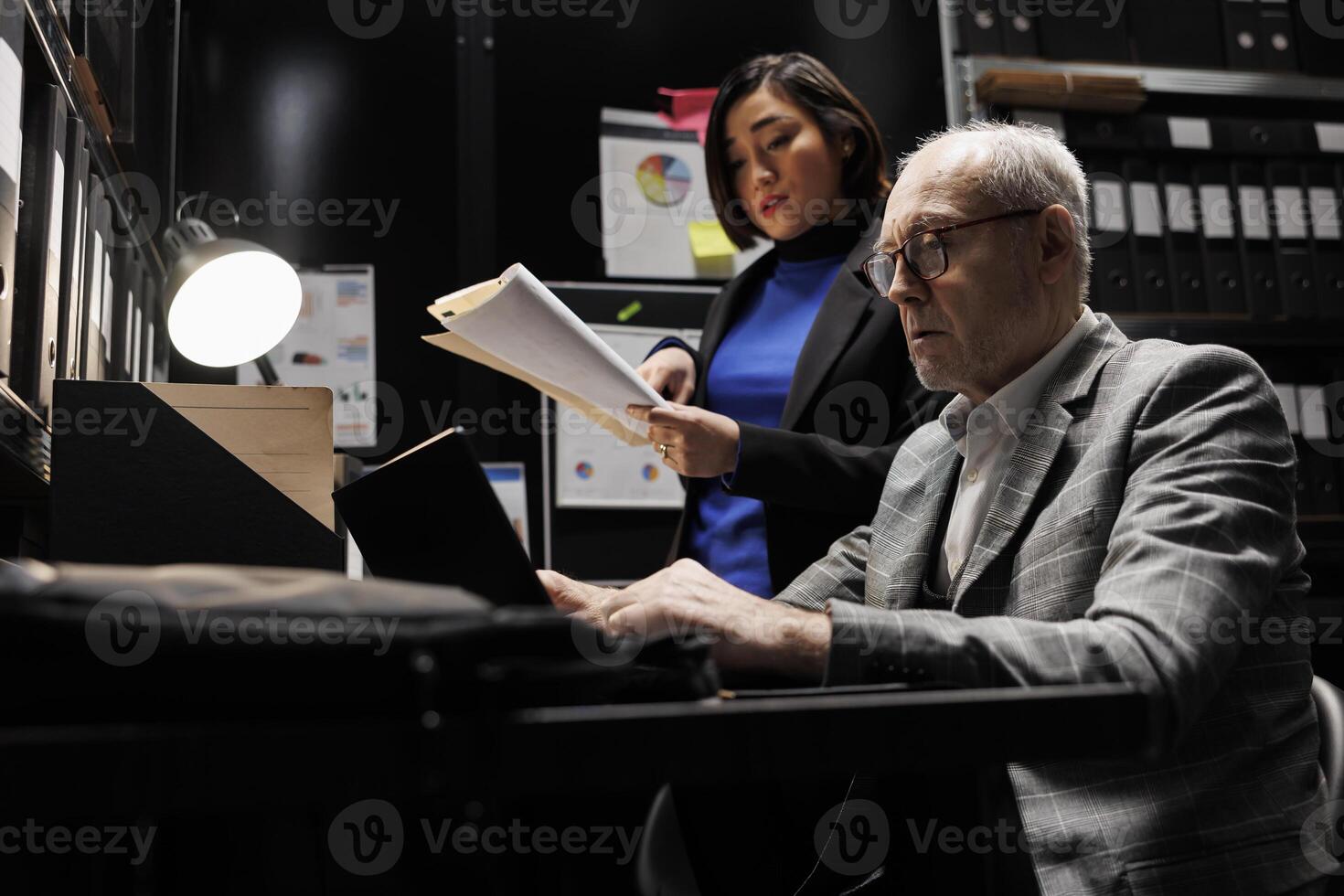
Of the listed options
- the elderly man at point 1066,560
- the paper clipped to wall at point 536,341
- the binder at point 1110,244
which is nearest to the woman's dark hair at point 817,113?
the elderly man at point 1066,560

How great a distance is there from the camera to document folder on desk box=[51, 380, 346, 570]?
1115 mm

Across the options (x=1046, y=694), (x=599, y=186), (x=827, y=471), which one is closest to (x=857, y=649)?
(x=1046, y=694)

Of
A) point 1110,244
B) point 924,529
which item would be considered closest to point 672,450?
point 924,529

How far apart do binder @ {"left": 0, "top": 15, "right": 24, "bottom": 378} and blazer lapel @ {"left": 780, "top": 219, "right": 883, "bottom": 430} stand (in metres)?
0.95

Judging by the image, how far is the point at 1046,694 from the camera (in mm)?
519

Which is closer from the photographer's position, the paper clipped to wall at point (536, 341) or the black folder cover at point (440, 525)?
the black folder cover at point (440, 525)

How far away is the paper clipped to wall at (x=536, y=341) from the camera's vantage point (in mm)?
1262

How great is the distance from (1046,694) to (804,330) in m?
1.26

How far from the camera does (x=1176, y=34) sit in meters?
2.66

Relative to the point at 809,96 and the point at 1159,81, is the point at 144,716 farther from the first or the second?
the point at 1159,81

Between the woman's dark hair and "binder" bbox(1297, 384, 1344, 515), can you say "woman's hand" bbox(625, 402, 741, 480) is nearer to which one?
the woman's dark hair

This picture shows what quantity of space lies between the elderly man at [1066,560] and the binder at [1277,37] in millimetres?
1758

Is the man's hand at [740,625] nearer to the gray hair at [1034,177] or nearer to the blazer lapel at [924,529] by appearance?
the blazer lapel at [924,529]

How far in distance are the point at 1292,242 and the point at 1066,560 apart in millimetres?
1929
